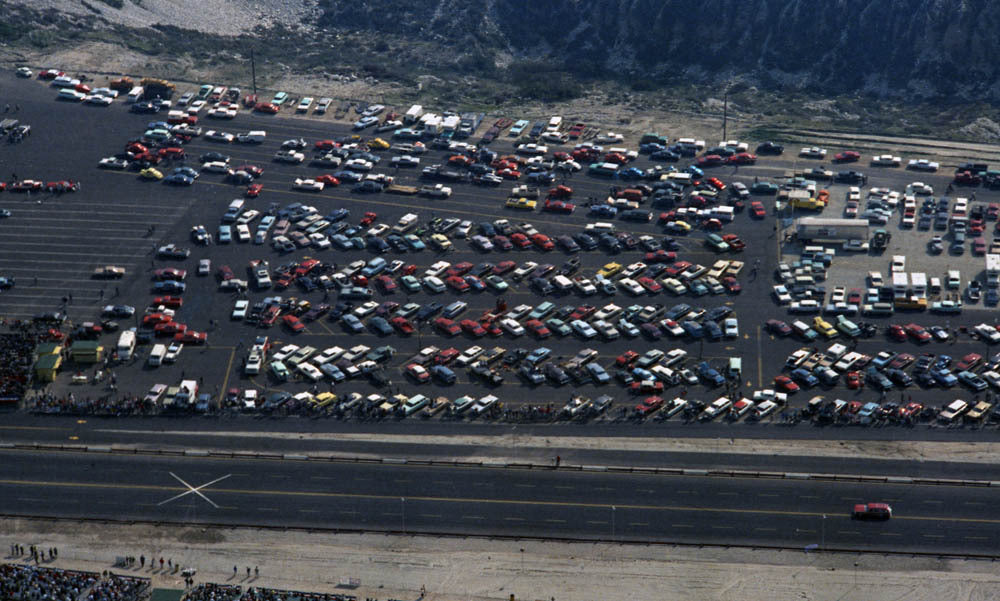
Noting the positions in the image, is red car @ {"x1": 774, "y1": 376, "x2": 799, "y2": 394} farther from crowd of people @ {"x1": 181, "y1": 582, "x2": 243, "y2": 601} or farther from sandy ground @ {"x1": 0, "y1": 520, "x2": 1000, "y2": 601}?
crowd of people @ {"x1": 181, "y1": 582, "x2": 243, "y2": 601}

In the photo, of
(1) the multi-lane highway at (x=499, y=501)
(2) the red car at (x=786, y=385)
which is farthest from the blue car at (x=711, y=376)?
(1) the multi-lane highway at (x=499, y=501)

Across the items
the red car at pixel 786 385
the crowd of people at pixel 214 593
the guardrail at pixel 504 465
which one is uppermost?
the red car at pixel 786 385

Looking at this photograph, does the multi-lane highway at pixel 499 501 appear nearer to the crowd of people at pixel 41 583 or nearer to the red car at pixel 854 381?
the crowd of people at pixel 41 583

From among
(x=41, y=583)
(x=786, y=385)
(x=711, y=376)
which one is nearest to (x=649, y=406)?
(x=711, y=376)

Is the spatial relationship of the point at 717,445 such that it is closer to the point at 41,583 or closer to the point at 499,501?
the point at 499,501

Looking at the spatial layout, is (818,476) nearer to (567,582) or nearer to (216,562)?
(567,582)
